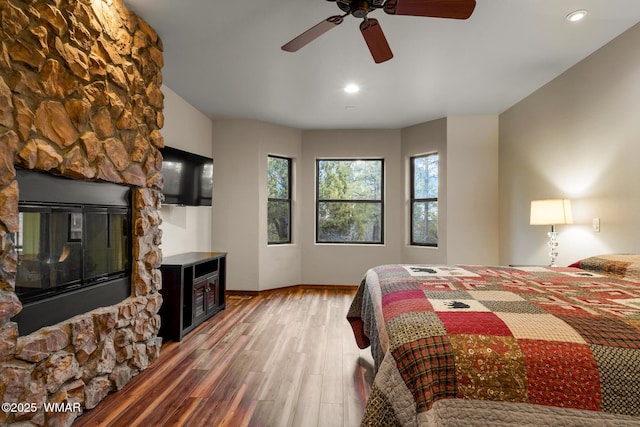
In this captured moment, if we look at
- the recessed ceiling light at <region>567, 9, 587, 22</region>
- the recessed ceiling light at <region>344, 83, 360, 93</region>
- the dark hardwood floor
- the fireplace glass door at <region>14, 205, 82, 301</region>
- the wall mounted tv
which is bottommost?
the dark hardwood floor

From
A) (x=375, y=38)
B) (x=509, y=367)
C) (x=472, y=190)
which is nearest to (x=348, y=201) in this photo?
(x=472, y=190)

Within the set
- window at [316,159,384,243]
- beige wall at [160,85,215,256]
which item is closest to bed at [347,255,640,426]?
beige wall at [160,85,215,256]

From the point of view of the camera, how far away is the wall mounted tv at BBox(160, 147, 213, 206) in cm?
361

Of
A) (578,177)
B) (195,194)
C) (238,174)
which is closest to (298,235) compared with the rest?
(238,174)

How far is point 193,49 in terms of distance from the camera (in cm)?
305

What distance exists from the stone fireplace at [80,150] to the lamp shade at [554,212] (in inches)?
131

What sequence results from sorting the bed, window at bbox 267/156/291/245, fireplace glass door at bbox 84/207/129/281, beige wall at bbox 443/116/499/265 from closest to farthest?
1. the bed
2. fireplace glass door at bbox 84/207/129/281
3. beige wall at bbox 443/116/499/265
4. window at bbox 267/156/291/245

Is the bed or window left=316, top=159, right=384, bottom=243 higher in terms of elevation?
window left=316, top=159, right=384, bottom=243

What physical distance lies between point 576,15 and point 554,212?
61.0 inches

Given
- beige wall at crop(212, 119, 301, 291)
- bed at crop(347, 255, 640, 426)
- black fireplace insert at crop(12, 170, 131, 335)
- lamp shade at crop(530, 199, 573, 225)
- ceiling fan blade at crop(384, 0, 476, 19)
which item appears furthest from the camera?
beige wall at crop(212, 119, 301, 291)

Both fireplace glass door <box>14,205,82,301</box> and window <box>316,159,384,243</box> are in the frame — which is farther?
window <box>316,159,384,243</box>

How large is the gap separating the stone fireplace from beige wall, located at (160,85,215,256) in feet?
3.89

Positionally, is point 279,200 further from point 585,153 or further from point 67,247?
point 585,153

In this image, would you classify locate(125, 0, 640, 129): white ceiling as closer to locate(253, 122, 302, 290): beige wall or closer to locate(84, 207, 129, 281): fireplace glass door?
locate(253, 122, 302, 290): beige wall
